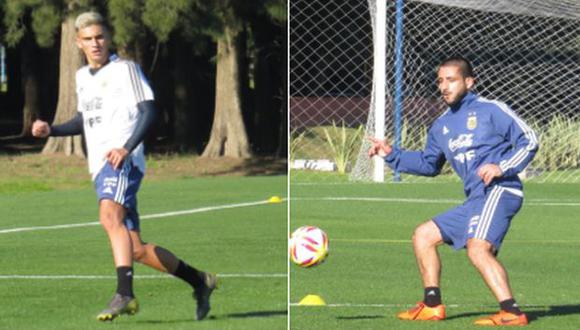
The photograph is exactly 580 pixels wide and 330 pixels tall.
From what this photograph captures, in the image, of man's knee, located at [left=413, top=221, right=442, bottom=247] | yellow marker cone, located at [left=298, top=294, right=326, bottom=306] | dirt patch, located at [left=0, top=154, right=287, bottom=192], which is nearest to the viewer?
man's knee, located at [left=413, top=221, right=442, bottom=247]

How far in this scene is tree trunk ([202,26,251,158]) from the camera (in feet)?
103

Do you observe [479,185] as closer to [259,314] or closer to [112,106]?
[259,314]

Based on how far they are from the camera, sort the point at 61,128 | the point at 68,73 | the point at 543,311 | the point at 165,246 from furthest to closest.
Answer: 1. the point at 68,73
2. the point at 165,246
3. the point at 543,311
4. the point at 61,128

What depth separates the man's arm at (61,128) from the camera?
8930 millimetres

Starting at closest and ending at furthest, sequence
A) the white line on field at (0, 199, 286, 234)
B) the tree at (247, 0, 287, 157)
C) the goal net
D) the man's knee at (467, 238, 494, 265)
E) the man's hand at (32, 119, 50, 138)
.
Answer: the man's knee at (467, 238, 494, 265) < the man's hand at (32, 119, 50, 138) < the white line on field at (0, 199, 286, 234) < the goal net < the tree at (247, 0, 287, 157)

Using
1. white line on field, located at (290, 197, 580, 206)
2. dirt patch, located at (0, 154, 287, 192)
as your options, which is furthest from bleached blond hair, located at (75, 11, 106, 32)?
dirt patch, located at (0, 154, 287, 192)

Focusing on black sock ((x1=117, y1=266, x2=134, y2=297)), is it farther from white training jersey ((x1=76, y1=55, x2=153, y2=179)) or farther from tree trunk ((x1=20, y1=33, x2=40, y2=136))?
tree trunk ((x1=20, y1=33, x2=40, y2=136))

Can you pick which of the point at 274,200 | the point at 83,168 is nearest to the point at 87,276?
the point at 274,200

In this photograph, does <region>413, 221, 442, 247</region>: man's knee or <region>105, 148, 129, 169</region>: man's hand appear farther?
<region>413, 221, 442, 247</region>: man's knee

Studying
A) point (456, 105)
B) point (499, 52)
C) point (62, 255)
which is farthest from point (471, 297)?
point (499, 52)

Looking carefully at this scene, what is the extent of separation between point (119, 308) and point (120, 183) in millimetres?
736

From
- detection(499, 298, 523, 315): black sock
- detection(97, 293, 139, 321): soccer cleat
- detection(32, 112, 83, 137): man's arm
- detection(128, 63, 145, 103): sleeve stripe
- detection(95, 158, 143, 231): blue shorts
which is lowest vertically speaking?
detection(499, 298, 523, 315): black sock

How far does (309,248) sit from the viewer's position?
9148 millimetres

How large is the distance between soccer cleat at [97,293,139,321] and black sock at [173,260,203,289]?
24.4 inches
